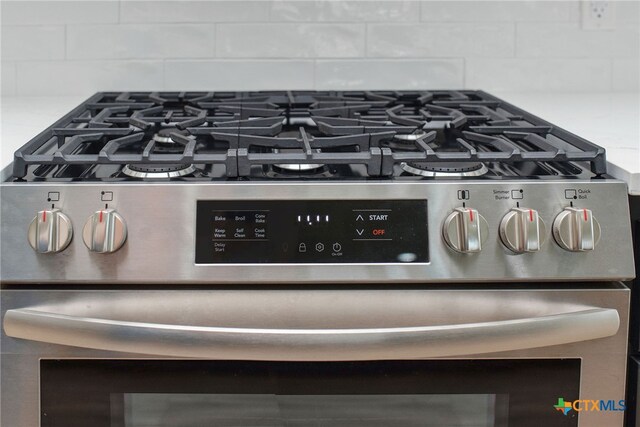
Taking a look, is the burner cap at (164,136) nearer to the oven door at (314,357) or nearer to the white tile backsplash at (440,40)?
the oven door at (314,357)

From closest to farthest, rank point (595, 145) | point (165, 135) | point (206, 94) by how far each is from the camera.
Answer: point (595, 145), point (165, 135), point (206, 94)

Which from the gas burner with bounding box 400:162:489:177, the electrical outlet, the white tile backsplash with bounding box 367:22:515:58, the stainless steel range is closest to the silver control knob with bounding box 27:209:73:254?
the stainless steel range

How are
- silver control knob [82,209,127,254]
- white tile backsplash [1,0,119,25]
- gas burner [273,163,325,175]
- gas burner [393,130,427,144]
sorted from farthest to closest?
white tile backsplash [1,0,119,25] → gas burner [393,130,427,144] → gas burner [273,163,325,175] → silver control knob [82,209,127,254]

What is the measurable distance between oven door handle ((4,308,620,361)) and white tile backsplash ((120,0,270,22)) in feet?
3.24

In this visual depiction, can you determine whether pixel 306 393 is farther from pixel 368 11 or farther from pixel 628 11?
pixel 628 11

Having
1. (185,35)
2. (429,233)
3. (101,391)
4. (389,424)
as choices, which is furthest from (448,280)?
(185,35)

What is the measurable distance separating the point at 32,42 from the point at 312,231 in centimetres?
111

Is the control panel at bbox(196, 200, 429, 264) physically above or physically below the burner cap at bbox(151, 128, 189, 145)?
below

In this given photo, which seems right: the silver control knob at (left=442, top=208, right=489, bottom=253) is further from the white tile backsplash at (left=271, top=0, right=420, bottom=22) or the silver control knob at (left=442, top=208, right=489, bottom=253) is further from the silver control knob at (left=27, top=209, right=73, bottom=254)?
the white tile backsplash at (left=271, top=0, right=420, bottom=22)

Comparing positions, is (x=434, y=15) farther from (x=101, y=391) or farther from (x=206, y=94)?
(x=101, y=391)

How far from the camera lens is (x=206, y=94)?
172 centimetres

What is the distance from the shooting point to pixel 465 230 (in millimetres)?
991

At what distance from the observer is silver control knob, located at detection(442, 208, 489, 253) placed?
0.99 metres

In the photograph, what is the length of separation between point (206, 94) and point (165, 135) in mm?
450
